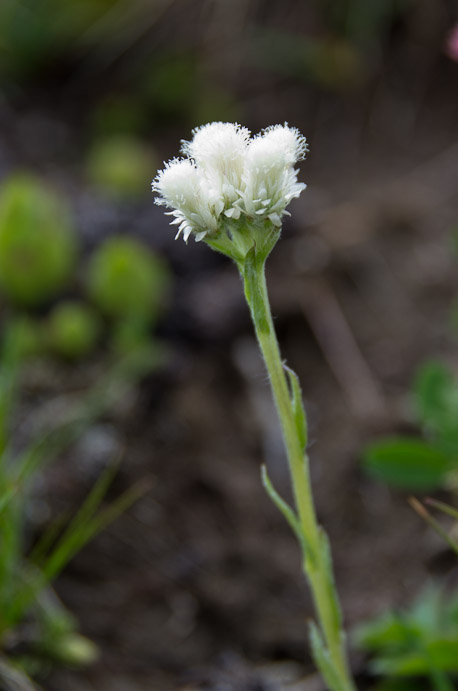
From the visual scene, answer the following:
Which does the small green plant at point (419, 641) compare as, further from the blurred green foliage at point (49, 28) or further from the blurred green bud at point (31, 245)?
the blurred green foliage at point (49, 28)

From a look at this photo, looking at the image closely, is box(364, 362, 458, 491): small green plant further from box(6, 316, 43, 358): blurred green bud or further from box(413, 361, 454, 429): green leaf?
box(6, 316, 43, 358): blurred green bud

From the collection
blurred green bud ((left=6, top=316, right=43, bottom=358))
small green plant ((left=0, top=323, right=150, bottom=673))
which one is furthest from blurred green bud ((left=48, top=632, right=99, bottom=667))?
blurred green bud ((left=6, top=316, right=43, bottom=358))

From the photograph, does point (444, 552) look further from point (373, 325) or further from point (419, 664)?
point (373, 325)

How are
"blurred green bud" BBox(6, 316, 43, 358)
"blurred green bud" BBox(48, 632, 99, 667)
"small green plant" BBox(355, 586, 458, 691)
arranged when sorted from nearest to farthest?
"small green plant" BBox(355, 586, 458, 691) < "blurred green bud" BBox(48, 632, 99, 667) < "blurred green bud" BBox(6, 316, 43, 358)

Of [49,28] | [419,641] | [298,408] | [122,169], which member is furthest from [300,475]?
[49,28]

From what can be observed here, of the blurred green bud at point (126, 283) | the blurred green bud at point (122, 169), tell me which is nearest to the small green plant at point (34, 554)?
the blurred green bud at point (126, 283)

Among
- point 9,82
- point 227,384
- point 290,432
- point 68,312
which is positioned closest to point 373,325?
point 227,384

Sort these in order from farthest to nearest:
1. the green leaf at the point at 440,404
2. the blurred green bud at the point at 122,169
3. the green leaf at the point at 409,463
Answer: the blurred green bud at the point at 122,169 → the green leaf at the point at 409,463 → the green leaf at the point at 440,404
